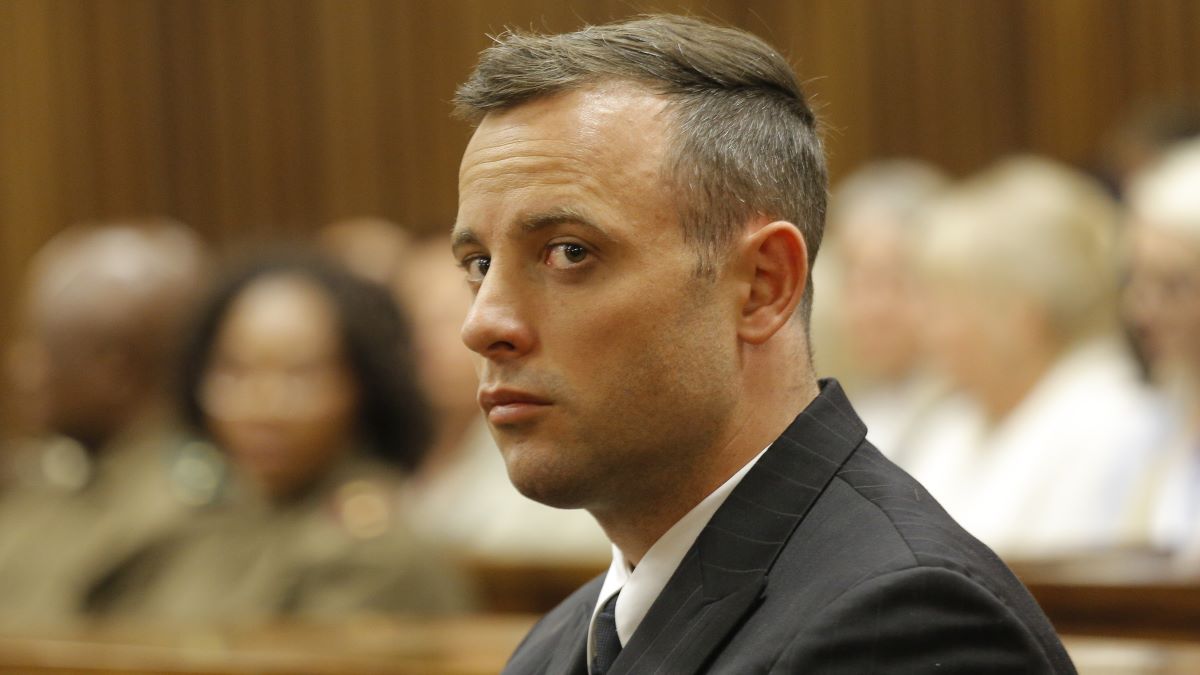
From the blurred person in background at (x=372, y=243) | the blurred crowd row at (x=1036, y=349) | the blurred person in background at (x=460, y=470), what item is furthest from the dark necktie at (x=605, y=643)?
the blurred person in background at (x=372, y=243)

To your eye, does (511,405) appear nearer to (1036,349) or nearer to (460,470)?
(1036,349)

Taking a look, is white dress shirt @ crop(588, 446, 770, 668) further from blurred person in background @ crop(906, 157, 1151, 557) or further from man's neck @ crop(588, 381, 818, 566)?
blurred person in background @ crop(906, 157, 1151, 557)

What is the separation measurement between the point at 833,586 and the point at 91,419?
330 centimetres

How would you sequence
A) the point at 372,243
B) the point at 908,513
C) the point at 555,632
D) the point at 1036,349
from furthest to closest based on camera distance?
the point at 372,243 → the point at 1036,349 → the point at 555,632 → the point at 908,513

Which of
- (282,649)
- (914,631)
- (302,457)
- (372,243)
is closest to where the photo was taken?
(914,631)

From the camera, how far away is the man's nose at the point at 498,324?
1471 millimetres

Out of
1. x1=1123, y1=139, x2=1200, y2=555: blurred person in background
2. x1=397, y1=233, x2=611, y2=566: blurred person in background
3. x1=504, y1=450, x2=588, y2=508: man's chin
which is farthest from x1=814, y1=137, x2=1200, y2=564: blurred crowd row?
x1=504, y1=450, x2=588, y2=508: man's chin

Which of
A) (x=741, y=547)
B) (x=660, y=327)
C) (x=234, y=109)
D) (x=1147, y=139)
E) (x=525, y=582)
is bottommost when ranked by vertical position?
(x=525, y=582)

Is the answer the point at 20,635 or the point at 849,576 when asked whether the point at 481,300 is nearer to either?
the point at 849,576

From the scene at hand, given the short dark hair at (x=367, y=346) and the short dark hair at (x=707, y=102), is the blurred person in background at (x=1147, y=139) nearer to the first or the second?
the short dark hair at (x=367, y=346)

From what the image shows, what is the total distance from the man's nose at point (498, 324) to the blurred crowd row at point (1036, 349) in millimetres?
Answer: 1778

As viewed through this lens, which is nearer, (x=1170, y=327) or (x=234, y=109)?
(x=1170, y=327)

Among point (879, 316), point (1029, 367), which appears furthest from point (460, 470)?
point (1029, 367)

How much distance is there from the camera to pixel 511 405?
1487mm
